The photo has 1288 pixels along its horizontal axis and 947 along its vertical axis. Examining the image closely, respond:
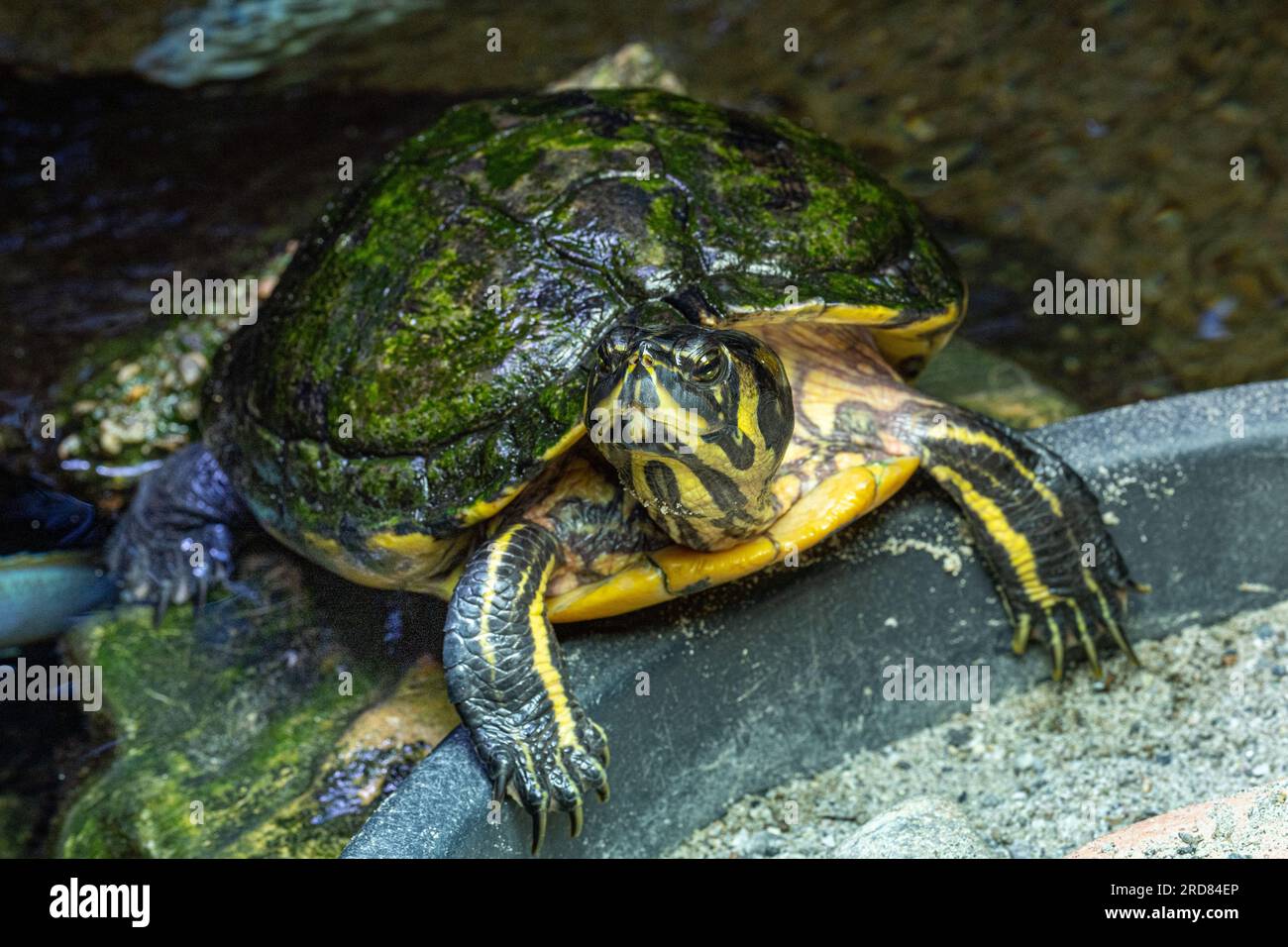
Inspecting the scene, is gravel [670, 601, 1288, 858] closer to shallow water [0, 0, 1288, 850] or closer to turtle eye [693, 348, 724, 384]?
turtle eye [693, 348, 724, 384]

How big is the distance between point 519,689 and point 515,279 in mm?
863

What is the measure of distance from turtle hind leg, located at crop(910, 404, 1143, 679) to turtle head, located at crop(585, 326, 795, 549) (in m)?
0.46

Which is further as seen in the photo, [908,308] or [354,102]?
[354,102]

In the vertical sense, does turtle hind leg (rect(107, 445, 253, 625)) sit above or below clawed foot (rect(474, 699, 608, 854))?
above

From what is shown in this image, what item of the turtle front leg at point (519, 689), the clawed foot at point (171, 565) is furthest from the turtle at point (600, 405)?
the clawed foot at point (171, 565)

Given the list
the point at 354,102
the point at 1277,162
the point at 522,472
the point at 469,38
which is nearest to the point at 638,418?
the point at 522,472

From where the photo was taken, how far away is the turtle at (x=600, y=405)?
245cm

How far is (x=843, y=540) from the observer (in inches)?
108

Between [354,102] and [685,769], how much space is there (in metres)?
4.51

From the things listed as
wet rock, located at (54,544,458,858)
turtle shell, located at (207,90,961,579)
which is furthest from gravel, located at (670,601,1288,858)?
turtle shell, located at (207,90,961,579)

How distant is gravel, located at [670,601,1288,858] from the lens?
8.39 feet

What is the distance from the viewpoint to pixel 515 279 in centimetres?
272

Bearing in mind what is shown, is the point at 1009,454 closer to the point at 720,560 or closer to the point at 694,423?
the point at 720,560
